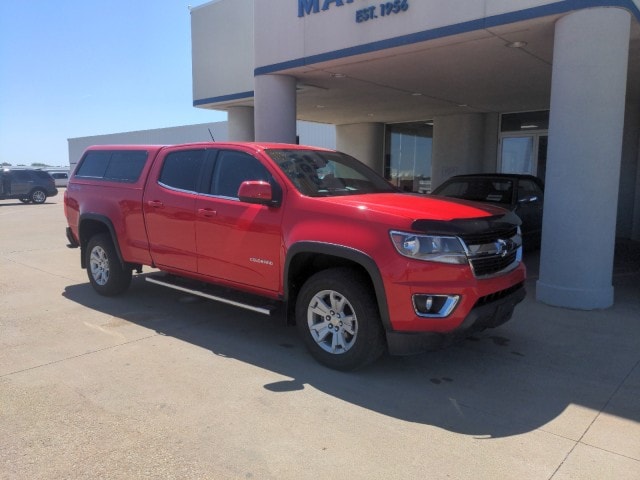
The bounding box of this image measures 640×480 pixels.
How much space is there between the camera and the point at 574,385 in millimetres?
4094

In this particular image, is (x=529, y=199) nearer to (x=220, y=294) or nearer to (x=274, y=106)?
(x=274, y=106)

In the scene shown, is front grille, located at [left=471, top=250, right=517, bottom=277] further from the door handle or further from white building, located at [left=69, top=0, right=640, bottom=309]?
the door handle

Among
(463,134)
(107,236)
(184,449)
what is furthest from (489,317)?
(463,134)

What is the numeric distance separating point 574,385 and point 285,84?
759 cm

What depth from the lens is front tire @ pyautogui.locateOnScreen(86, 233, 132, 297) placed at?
257 inches

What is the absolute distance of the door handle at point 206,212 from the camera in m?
5.12

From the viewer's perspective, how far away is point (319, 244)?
424cm

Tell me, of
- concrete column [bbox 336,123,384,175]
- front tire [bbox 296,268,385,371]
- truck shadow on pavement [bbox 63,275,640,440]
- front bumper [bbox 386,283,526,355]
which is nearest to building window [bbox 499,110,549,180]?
concrete column [bbox 336,123,384,175]

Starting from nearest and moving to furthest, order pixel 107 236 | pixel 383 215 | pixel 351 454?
pixel 351 454 → pixel 383 215 → pixel 107 236

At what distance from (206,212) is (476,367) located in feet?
9.58

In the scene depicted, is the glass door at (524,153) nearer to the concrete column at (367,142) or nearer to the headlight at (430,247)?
the concrete column at (367,142)

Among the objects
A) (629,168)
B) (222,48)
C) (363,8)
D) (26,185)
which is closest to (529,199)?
(363,8)

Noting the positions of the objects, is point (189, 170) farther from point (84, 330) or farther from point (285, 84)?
point (285, 84)

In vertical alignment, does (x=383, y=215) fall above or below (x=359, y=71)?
below
